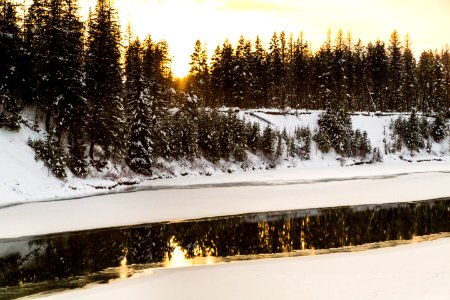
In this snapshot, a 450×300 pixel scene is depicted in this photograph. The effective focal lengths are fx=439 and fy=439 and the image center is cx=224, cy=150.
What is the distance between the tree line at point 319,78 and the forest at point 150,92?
0.25 meters

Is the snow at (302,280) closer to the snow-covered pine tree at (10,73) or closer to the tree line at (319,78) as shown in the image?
the snow-covered pine tree at (10,73)

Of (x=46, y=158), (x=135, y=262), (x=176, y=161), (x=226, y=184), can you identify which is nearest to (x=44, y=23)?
(x=46, y=158)

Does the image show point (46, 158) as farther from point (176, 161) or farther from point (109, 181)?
point (176, 161)

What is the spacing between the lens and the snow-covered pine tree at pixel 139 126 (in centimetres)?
4453

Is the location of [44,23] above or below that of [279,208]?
above

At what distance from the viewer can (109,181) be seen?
39031 mm

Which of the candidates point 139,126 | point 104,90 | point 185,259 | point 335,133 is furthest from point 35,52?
point 335,133

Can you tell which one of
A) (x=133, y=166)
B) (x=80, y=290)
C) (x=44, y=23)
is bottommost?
(x=80, y=290)

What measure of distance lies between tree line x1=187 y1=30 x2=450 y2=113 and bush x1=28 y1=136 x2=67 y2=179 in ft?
135

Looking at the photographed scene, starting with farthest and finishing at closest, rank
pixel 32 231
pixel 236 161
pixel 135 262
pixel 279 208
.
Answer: pixel 236 161, pixel 279 208, pixel 32 231, pixel 135 262

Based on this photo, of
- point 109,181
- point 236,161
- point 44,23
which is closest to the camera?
point 109,181

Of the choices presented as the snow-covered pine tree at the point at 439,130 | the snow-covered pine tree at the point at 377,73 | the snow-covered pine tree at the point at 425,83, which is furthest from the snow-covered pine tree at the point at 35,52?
the snow-covered pine tree at the point at 425,83

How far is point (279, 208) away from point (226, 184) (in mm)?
13676

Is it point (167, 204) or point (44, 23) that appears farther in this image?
point (44, 23)
